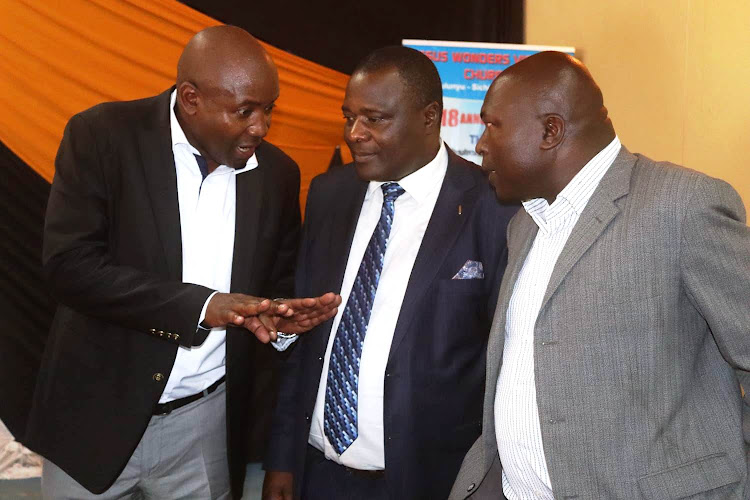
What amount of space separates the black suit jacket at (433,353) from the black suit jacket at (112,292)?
0.21 meters

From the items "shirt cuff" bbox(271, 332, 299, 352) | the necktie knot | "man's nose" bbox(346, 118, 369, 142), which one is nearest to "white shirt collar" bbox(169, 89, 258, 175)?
"man's nose" bbox(346, 118, 369, 142)

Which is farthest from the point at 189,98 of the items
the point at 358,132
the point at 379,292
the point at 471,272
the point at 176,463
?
the point at 176,463

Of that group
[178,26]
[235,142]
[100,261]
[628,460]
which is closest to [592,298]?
[628,460]

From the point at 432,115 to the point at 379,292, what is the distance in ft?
2.19

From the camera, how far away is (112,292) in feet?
7.92

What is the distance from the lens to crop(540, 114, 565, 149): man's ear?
2.06m

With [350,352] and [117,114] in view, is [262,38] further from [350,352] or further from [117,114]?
[350,352]

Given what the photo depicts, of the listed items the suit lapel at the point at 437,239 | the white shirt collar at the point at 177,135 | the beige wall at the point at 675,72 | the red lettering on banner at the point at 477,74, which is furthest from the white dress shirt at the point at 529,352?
the red lettering on banner at the point at 477,74

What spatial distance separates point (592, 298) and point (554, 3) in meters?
4.26

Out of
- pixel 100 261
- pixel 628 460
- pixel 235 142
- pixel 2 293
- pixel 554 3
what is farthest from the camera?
pixel 554 3

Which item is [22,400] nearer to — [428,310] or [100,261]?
[100,261]

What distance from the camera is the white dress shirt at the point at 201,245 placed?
2.59 metres

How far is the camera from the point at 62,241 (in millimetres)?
2473

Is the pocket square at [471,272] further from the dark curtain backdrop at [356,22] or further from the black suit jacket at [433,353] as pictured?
the dark curtain backdrop at [356,22]
